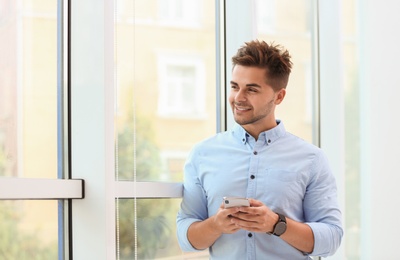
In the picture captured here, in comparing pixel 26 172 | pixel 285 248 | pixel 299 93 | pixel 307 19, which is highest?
A: pixel 307 19

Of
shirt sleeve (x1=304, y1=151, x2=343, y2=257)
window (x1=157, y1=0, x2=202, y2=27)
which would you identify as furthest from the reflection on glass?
window (x1=157, y1=0, x2=202, y2=27)

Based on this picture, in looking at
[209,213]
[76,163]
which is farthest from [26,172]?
[209,213]

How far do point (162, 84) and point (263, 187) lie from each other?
27.4 inches

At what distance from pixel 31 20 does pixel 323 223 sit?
141 cm

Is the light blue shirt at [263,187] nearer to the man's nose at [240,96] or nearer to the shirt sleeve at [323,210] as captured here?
the shirt sleeve at [323,210]

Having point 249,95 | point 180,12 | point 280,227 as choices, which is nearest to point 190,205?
point 280,227

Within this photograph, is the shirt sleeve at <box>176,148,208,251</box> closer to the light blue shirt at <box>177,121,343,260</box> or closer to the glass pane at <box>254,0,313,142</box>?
the light blue shirt at <box>177,121,343,260</box>

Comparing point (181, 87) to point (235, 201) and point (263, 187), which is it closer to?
point (263, 187)

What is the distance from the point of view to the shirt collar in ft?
10.2

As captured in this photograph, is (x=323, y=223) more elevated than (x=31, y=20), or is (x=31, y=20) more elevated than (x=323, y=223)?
(x=31, y=20)

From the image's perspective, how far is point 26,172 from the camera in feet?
8.64

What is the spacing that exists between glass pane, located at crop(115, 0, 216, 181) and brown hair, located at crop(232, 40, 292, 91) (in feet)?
1.36

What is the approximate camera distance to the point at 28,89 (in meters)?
2.64

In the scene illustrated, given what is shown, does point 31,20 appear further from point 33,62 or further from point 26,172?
point 26,172
